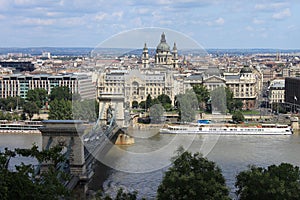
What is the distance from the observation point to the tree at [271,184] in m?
6.88

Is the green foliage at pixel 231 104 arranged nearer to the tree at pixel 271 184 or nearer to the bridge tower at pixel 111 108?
the bridge tower at pixel 111 108

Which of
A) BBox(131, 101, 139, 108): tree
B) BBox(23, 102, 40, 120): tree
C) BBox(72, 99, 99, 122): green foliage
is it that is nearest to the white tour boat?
BBox(131, 101, 139, 108): tree

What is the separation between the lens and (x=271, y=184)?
6898mm

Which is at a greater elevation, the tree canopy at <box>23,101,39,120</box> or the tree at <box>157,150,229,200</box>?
the tree at <box>157,150,229,200</box>

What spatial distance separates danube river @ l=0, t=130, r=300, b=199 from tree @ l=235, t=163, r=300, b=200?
4.99 feet

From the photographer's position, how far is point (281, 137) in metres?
17.2

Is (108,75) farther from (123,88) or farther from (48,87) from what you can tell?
(48,87)

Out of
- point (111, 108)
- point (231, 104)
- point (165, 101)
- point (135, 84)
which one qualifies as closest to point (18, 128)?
point (135, 84)

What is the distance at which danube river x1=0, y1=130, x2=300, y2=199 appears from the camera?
33.1ft

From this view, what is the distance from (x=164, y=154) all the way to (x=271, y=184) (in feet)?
18.9

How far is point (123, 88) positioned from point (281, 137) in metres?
4.55

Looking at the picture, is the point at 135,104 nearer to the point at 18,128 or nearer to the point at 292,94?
the point at 18,128

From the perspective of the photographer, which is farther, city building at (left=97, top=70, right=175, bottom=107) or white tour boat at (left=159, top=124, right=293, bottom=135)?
white tour boat at (left=159, top=124, right=293, bottom=135)

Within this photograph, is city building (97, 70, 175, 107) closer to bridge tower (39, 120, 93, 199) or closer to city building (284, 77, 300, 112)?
bridge tower (39, 120, 93, 199)
